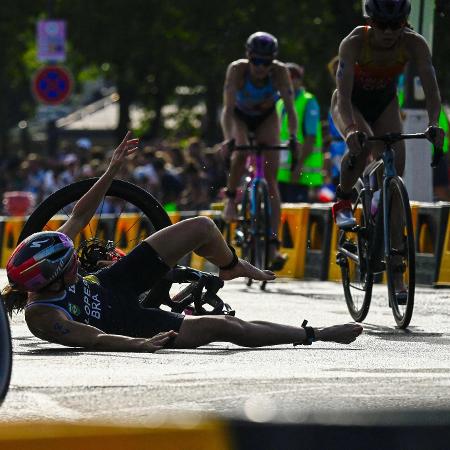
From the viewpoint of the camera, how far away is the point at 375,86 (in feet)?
35.3

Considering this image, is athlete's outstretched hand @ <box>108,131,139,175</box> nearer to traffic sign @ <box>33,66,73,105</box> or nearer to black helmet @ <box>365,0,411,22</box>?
black helmet @ <box>365,0,411,22</box>

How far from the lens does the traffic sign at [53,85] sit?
29141 mm

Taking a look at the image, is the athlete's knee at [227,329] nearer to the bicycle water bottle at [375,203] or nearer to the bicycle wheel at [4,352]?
the bicycle water bottle at [375,203]

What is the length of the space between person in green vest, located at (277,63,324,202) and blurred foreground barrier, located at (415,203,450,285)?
4.95 feet

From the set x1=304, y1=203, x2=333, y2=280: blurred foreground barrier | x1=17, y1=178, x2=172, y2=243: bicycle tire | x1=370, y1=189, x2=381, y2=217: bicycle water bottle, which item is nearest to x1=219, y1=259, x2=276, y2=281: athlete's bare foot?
x1=17, y1=178, x2=172, y2=243: bicycle tire

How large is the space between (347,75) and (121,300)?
2463mm

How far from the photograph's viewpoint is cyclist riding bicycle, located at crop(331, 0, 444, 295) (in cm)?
1020

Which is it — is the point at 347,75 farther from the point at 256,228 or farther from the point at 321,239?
the point at 321,239

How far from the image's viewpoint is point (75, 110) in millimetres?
68500

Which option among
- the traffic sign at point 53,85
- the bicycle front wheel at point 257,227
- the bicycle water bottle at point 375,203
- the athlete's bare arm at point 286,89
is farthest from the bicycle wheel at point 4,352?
the traffic sign at point 53,85

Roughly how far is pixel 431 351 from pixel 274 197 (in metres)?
5.89

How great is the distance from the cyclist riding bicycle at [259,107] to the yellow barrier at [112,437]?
33.4 ft

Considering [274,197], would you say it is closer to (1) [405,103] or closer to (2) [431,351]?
(1) [405,103]

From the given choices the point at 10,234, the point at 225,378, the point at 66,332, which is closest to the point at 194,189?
the point at 10,234
